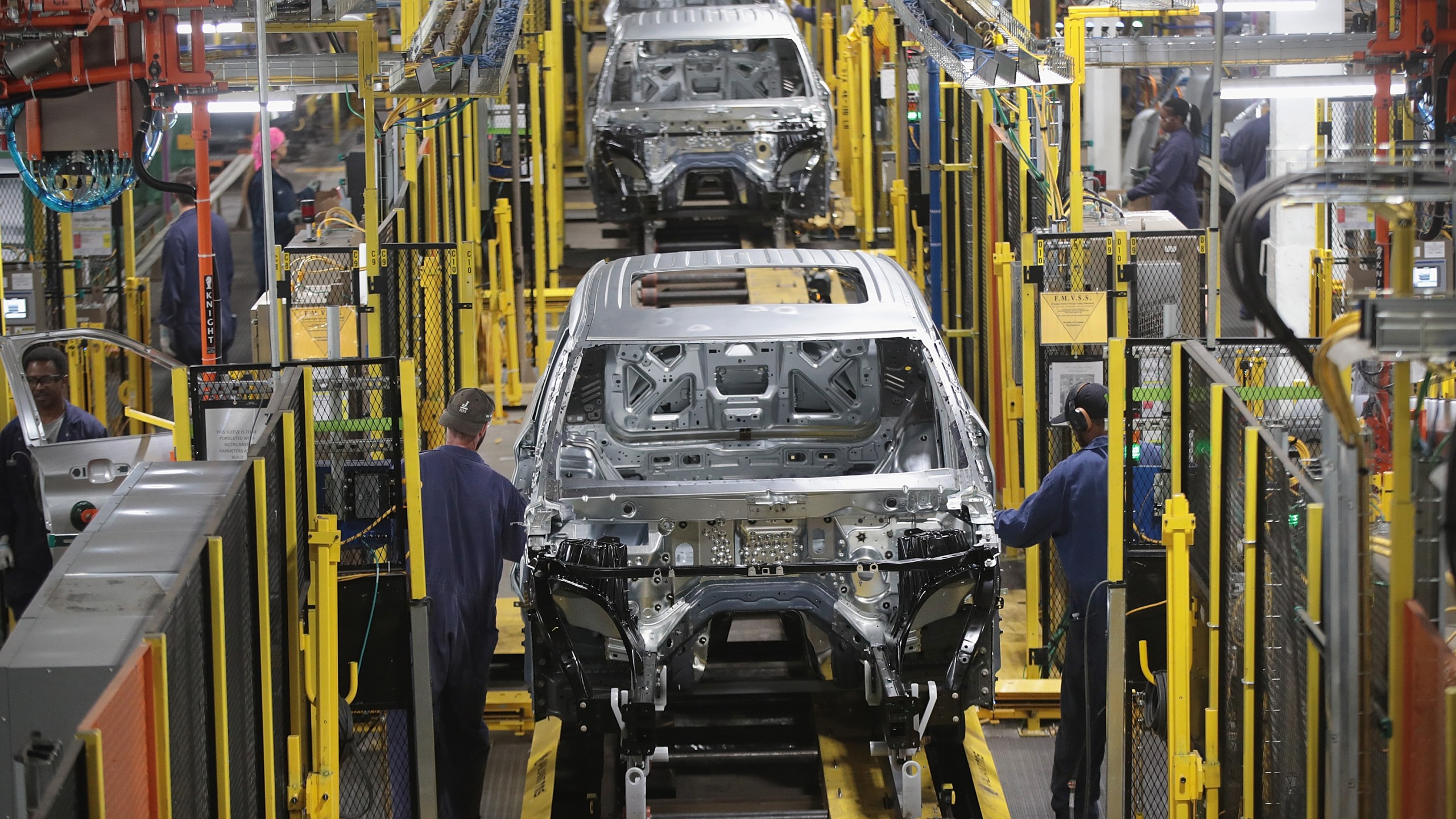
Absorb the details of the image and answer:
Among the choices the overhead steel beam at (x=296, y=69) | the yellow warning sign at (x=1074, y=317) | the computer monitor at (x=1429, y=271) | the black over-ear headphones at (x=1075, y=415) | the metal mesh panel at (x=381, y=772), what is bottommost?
the metal mesh panel at (x=381, y=772)

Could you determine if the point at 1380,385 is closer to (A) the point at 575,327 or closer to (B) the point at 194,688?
(A) the point at 575,327

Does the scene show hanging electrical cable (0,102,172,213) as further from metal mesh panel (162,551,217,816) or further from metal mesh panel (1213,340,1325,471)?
metal mesh panel (1213,340,1325,471)

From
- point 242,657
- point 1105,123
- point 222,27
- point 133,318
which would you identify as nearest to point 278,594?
point 242,657

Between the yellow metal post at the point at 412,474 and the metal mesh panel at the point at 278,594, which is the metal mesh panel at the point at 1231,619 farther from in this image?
the metal mesh panel at the point at 278,594

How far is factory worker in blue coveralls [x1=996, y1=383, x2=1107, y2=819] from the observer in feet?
16.9

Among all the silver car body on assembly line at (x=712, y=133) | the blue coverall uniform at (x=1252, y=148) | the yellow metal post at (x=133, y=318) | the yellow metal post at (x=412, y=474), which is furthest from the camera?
the blue coverall uniform at (x=1252, y=148)

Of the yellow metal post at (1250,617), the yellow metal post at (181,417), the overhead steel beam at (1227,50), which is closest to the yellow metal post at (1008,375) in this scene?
the overhead steel beam at (1227,50)

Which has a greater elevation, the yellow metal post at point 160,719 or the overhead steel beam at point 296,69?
the overhead steel beam at point 296,69

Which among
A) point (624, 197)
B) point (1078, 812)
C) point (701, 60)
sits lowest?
point (1078, 812)

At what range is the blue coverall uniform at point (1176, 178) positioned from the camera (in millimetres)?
11758

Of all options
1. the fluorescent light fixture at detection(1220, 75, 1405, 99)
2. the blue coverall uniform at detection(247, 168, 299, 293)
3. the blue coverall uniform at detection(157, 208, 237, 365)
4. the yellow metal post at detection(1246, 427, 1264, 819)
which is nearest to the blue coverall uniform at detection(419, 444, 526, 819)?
the yellow metal post at detection(1246, 427, 1264, 819)

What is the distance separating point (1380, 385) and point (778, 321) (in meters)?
2.55

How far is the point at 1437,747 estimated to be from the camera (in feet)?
9.15

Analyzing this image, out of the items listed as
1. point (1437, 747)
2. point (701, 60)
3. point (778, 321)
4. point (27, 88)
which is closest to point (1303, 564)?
point (1437, 747)
